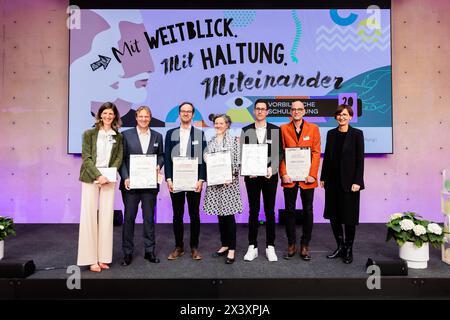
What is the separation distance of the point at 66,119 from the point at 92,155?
94.0 inches

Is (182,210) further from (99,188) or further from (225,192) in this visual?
(99,188)

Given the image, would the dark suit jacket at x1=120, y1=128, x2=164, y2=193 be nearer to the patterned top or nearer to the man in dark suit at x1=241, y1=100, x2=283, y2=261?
the patterned top

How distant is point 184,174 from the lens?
9.87 ft

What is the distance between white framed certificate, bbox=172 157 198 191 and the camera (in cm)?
300

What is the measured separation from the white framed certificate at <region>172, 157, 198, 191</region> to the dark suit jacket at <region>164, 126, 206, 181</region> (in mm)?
60

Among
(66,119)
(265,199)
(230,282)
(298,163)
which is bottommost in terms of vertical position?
(230,282)

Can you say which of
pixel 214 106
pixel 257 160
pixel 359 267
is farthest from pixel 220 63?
pixel 359 267

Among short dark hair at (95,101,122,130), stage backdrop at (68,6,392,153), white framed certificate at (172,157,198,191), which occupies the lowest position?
white framed certificate at (172,157,198,191)

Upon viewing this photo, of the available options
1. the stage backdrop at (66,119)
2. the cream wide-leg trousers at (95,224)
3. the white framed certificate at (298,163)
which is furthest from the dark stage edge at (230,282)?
the stage backdrop at (66,119)

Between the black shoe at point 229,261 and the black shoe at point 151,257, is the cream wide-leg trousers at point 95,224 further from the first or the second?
the black shoe at point 229,261

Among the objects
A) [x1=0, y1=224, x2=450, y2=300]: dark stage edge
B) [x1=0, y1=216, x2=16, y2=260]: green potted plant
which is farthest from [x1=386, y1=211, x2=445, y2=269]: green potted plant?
[x1=0, y1=216, x2=16, y2=260]: green potted plant

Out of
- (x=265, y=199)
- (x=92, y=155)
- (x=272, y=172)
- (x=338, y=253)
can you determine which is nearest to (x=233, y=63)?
(x=272, y=172)

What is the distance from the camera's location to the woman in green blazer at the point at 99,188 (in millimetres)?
2812

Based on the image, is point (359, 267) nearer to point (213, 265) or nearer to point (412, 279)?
point (412, 279)
